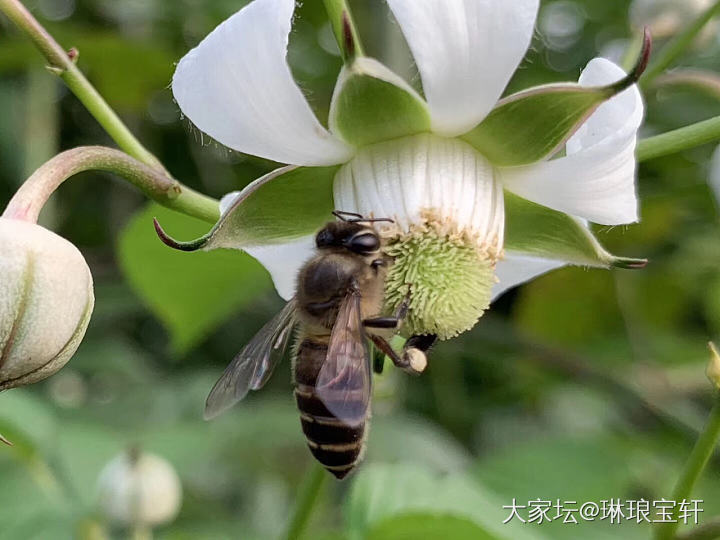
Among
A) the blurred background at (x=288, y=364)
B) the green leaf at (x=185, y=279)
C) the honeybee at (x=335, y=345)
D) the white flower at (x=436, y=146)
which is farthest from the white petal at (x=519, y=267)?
the green leaf at (x=185, y=279)

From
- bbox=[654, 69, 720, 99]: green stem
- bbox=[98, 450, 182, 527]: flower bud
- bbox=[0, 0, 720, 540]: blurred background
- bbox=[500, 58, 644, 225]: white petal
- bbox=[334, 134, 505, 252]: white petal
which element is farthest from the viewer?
bbox=[0, 0, 720, 540]: blurred background

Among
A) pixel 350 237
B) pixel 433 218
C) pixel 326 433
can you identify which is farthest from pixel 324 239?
pixel 326 433

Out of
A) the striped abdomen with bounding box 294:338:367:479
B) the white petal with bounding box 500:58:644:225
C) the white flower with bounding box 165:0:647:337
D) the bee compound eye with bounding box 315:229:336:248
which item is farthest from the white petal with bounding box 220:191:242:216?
the white petal with bounding box 500:58:644:225

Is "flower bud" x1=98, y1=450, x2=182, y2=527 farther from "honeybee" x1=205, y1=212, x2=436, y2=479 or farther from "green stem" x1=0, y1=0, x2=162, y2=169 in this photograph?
"green stem" x1=0, y1=0, x2=162, y2=169

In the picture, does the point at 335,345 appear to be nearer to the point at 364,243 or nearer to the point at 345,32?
the point at 364,243

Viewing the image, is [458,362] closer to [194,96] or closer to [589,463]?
[589,463]

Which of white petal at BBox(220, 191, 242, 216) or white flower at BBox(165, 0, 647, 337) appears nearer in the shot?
white flower at BBox(165, 0, 647, 337)
